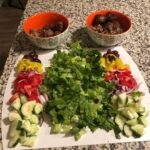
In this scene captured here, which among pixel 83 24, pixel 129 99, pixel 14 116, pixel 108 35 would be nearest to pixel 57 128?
pixel 14 116

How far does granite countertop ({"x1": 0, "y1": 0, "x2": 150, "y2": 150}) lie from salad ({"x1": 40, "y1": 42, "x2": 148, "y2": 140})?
0.39 feet

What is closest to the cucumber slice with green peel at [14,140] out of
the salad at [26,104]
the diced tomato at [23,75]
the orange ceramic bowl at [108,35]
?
the salad at [26,104]

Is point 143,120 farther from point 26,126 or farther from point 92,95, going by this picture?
point 26,126

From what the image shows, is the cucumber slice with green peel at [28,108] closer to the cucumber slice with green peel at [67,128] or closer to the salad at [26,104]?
the salad at [26,104]

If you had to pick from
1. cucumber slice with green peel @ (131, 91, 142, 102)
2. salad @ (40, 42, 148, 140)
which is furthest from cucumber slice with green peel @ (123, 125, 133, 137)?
cucumber slice with green peel @ (131, 91, 142, 102)

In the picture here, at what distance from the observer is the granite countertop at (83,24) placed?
1.00 metres

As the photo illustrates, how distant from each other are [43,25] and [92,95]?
426mm

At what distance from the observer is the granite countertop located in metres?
1.00

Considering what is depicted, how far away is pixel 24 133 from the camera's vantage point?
2.43ft

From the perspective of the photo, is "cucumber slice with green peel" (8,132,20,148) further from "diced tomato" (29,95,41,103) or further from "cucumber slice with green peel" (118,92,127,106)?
"cucumber slice with green peel" (118,92,127,106)

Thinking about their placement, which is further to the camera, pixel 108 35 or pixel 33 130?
pixel 108 35

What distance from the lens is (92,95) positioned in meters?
0.82

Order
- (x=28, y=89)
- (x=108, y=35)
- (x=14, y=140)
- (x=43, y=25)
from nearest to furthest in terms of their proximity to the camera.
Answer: (x=14, y=140), (x=28, y=89), (x=108, y=35), (x=43, y=25)

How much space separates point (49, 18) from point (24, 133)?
53 cm
